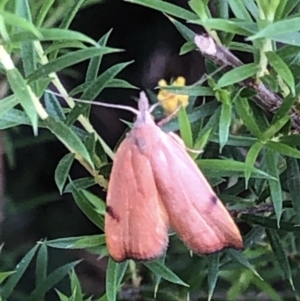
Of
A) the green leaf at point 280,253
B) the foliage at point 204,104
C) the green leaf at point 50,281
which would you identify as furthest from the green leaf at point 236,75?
the green leaf at point 50,281

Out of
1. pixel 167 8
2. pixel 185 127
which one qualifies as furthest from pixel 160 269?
pixel 167 8

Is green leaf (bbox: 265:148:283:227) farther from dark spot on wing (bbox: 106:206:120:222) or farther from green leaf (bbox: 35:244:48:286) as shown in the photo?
green leaf (bbox: 35:244:48:286)

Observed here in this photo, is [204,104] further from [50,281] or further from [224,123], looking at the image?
[50,281]

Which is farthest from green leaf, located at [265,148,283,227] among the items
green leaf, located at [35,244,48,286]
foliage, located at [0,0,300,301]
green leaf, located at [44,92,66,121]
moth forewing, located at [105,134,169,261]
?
green leaf, located at [35,244,48,286]

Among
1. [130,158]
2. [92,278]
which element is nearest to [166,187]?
[130,158]

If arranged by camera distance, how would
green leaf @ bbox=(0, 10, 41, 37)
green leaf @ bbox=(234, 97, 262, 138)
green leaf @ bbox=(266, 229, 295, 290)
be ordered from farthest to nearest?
green leaf @ bbox=(266, 229, 295, 290) → green leaf @ bbox=(234, 97, 262, 138) → green leaf @ bbox=(0, 10, 41, 37)

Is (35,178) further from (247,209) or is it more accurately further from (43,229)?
(247,209)

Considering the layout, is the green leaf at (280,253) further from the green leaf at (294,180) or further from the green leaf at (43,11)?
the green leaf at (43,11)
